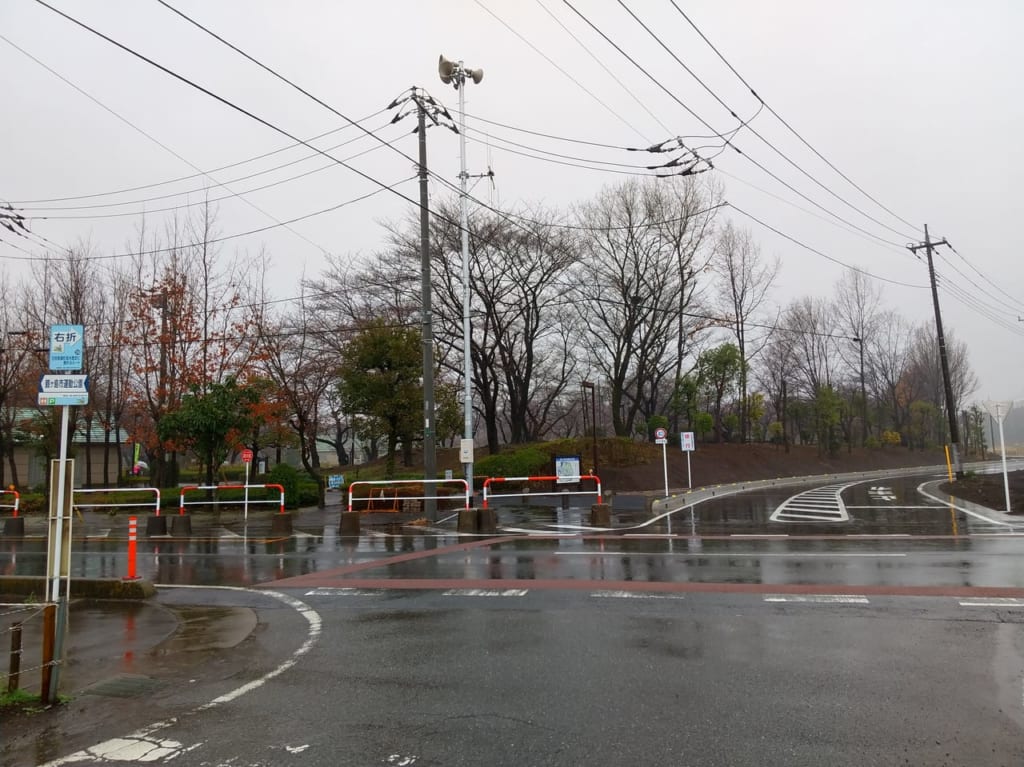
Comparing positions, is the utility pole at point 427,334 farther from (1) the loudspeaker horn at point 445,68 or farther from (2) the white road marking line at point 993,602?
(2) the white road marking line at point 993,602

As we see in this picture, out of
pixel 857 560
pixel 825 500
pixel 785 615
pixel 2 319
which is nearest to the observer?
pixel 785 615

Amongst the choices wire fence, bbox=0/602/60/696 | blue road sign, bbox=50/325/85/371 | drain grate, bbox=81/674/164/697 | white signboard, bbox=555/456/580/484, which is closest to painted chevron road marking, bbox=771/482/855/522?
white signboard, bbox=555/456/580/484

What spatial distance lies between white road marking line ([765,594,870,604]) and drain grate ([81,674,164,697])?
268 inches

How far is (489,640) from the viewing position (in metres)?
7.01

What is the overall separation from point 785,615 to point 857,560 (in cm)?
465

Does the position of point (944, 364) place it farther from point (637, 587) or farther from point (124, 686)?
point (124, 686)

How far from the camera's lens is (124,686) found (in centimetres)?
596

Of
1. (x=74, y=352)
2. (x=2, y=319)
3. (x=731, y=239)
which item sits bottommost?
(x=74, y=352)

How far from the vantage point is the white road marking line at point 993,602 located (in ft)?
26.0

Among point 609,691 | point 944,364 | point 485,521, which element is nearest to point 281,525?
point 485,521

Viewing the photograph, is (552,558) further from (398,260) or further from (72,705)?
(398,260)

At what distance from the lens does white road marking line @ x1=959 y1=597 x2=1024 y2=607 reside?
7.93 m

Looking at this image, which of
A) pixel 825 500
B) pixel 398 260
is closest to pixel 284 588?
pixel 825 500

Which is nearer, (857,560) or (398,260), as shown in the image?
(857,560)
